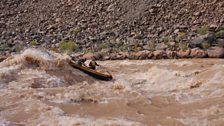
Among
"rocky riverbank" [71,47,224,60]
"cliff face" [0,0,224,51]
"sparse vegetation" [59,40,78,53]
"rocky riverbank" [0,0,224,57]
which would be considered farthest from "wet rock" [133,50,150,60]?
"sparse vegetation" [59,40,78,53]

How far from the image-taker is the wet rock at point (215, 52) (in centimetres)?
1258

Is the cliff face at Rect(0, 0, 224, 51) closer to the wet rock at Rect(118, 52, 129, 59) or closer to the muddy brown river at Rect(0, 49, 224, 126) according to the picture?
the wet rock at Rect(118, 52, 129, 59)

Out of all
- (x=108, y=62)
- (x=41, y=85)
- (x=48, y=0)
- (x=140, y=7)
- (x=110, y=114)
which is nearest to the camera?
(x=110, y=114)

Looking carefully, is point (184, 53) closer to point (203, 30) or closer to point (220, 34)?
point (220, 34)

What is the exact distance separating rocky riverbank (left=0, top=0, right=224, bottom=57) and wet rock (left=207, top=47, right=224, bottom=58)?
0.42m

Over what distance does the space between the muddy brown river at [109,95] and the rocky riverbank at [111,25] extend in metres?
3.28

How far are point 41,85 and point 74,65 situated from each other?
3.70 feet

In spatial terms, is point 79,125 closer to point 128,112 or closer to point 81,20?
point 128,112

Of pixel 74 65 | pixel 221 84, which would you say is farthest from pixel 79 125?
pixel 74 65

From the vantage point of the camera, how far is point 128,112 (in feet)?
23.6

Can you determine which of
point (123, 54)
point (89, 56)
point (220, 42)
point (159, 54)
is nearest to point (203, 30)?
point (220, 42)

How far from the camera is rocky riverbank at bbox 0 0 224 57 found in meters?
15.2

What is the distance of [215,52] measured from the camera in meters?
12.8

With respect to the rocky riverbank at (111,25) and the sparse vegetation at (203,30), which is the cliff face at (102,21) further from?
the sparse vegetation at (203,30)
